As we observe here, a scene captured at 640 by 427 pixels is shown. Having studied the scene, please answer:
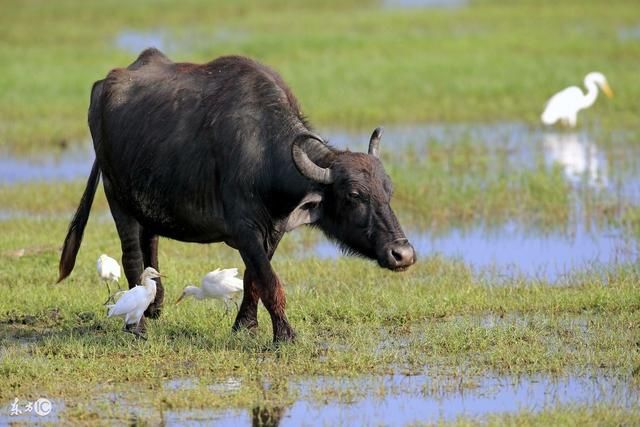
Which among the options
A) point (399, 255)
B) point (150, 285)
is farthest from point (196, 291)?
point (399, 255)

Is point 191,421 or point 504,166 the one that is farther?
Result: point 504,166

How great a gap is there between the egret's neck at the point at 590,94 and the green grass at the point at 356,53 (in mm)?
439

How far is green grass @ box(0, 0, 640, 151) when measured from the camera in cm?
1681

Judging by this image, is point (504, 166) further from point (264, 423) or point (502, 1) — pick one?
point (502, 1)

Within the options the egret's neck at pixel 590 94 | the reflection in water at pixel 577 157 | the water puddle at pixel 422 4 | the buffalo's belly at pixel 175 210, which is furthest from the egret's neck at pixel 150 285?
the water puddle at pixel 422 4

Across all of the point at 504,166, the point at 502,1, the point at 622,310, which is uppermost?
the point at 502,1

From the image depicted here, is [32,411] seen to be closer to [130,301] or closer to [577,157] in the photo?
[130,301]

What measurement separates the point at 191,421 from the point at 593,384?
206 cm

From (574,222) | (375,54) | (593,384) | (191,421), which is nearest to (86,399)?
(191,421)

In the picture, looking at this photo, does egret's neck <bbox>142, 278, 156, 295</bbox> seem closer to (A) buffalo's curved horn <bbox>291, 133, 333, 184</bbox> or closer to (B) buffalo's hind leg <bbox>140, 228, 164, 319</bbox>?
(B) buffalo's hind leg <bbox>140, 228, 164, 319</bbox>

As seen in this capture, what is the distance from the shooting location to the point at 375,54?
20750mm

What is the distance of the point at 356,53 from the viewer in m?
20.9

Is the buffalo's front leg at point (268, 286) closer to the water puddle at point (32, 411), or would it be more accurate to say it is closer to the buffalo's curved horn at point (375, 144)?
the buffalo's curved horn at point (375, 144)

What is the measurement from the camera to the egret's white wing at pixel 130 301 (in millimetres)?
7371
